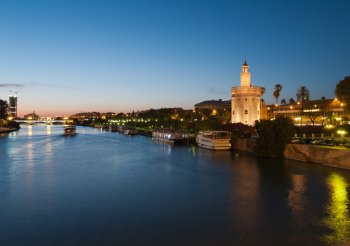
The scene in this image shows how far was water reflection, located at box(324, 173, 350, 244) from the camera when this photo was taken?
57.3 ft

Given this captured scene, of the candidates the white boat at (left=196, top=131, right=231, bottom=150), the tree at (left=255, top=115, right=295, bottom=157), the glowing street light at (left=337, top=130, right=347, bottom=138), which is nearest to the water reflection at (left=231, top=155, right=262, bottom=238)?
the tree at (left=255, top=115, right=295, bottom=157)

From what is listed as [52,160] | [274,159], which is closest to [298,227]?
[274,159]

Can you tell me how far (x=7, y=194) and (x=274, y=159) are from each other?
3018 centimetres

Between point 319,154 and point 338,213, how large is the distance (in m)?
19.1

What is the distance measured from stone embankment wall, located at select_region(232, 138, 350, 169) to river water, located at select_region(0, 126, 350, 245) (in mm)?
1228

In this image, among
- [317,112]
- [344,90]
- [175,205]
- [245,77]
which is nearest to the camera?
[175,205]

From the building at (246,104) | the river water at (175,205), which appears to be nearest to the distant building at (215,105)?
the building at (246,104)

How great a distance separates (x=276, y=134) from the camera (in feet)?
152

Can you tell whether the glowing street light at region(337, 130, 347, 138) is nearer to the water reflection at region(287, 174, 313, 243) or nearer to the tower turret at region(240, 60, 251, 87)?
the water reflection at region(287, 174, 313, 243)

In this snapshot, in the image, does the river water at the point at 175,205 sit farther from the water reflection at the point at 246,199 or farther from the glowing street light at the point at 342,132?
the glowing street light at the point at 342,132

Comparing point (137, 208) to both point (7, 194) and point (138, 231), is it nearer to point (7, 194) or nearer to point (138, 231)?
point (138, 231)

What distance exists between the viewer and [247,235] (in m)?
18.0

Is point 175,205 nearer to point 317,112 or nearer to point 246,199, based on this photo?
point 246,199

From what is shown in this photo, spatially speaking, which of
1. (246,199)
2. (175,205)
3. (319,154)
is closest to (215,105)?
(319,154)
